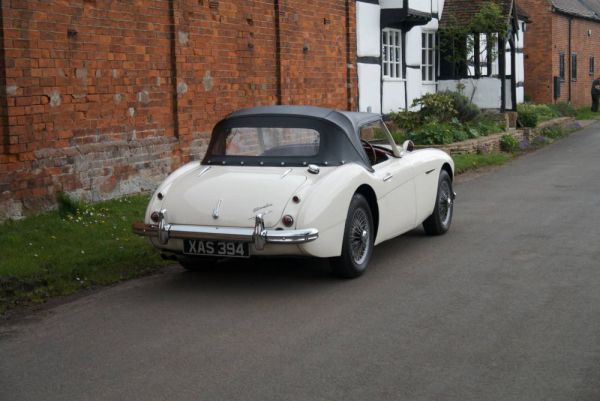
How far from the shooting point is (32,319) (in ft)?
21.5

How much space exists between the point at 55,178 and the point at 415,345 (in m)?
6.09

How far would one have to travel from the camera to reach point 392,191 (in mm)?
8383

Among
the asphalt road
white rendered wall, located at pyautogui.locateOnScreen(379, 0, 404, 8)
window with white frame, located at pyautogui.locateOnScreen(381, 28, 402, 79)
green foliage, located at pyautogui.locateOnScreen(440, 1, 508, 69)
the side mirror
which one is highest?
white rendered wall, located at pyautogui.locateOnScreen(379, 0, 404, 8)

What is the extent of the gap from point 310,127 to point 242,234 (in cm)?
155

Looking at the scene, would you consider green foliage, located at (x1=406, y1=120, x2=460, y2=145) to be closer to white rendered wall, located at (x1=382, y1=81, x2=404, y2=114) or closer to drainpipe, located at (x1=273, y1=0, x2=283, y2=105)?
white rendered wall, located at (x1=382, y1=81, x2=404, y2=114)

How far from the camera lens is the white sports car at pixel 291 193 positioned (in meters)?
7.07

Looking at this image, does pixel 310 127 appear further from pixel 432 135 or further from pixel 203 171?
pixel 432 135

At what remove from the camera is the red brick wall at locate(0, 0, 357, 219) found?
993cm

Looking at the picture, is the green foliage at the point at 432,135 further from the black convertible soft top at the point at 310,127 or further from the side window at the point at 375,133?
the black convertible soft top at the point at 310,127

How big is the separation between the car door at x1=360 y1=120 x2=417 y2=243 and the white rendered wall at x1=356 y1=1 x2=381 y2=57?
1108 centimetres

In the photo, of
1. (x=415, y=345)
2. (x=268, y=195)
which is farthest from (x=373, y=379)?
(x=268, y=195)

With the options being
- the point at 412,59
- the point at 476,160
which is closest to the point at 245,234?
the point at 476,160

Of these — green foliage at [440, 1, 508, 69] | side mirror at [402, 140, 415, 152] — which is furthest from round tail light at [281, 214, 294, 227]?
green foliage at [440, 1, 508, 69]

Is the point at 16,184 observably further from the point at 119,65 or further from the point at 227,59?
the point at 227,59
